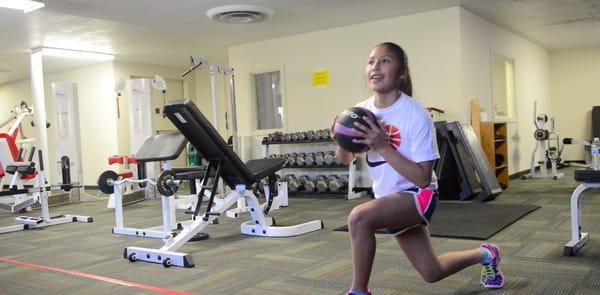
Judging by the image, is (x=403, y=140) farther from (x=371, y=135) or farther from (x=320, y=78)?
(x=320, y=78)

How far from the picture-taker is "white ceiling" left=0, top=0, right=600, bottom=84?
219 inches

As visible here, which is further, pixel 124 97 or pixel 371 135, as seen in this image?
pixel 124 97

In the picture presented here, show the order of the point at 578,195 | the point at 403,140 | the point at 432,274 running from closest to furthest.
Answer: the point at 403,140
the point at 432,274
the point at 578,195

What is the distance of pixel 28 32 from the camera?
6.46 metres

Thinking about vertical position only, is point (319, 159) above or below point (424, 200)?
below

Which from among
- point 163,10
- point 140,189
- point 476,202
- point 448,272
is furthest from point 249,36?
point 448,272

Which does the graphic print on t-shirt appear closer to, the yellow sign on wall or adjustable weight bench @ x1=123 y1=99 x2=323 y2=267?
adjustable weight bench @ x1=123 y1=99 x2=323 y2=267

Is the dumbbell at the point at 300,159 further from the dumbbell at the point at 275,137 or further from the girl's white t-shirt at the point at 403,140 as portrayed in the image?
the girl's white t-shirt at the point at 403,140

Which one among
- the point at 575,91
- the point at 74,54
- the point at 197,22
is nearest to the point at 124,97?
the point at 74,54

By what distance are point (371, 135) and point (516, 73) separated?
7.35 meters

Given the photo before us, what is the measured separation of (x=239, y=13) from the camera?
5.69 m

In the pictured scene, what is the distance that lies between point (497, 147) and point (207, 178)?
4.73 meters

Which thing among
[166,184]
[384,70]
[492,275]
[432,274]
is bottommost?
[492,275]

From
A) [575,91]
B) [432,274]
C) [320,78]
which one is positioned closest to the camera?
[432,274]
